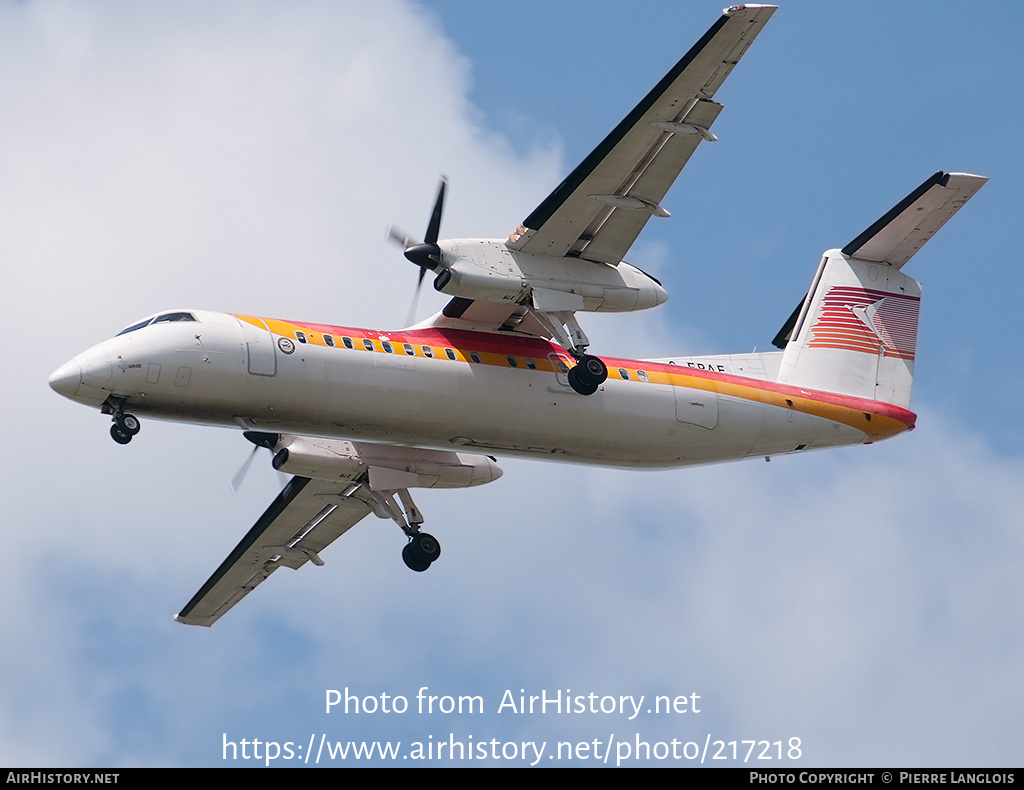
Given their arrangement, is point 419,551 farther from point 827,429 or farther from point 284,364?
point 827,429

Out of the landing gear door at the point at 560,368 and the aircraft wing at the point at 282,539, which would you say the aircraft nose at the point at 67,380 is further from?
the landing gear door at the point at 560,368

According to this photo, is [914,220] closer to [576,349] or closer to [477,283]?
[576,349]

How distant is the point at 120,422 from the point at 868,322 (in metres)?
12.5

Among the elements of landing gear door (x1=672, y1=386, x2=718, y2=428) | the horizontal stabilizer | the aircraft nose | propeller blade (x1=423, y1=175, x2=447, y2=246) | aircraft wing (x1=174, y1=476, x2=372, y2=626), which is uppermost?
the horizontal stabilizer

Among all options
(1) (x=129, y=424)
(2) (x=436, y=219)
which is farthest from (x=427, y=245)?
(1) (x=129, y=424)

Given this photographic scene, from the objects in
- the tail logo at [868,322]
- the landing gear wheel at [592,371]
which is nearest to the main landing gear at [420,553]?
the landing gear wheel at [592,371]

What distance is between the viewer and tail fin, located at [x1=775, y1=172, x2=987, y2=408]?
74.3 ft

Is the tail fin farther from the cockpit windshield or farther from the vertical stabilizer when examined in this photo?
the cockpit windshield

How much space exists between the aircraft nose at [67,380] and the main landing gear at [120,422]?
0.45 meters

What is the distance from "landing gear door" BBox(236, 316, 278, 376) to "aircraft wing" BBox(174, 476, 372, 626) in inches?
173

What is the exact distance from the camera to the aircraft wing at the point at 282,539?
23125mm

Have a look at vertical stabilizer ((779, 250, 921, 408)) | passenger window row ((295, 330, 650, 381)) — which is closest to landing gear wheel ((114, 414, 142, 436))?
passenger window row ((295, 330, 650, 381))

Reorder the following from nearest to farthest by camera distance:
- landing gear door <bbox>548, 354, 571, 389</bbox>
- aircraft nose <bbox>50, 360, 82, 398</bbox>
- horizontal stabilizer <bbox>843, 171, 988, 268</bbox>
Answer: aircraft nose <bbox>50, 360, 82, 398</bbox>, landing gear door <bbox>548, 354, 571, 389</bbox>, horizontal stabilizer <bbox>843, 171, 988, 268</bbox>
